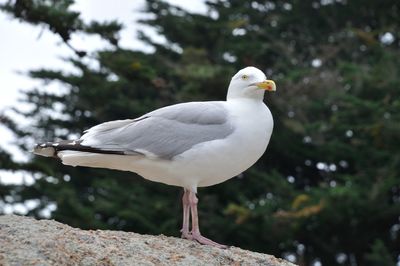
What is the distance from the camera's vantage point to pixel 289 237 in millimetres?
16938

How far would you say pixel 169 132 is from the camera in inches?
315

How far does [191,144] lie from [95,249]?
1312mm

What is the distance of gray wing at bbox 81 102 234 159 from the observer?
25.9ft

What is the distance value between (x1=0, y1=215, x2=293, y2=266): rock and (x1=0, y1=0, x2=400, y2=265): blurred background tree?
23.6 ft

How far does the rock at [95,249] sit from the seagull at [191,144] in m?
0.31

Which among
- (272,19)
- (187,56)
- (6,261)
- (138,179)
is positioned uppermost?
(272,19)

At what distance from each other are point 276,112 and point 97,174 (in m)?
3.39

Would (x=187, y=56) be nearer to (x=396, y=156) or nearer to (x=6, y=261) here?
(x=396, y=156)

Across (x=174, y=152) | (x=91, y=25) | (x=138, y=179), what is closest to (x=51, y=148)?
(x=174, y=152)

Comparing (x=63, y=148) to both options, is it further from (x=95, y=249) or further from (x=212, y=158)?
(x=95, y=249)

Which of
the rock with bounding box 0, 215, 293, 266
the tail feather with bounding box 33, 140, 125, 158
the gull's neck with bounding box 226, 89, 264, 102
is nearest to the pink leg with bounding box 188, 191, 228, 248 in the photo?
the rock with bounding box 0, 215, 293, 266

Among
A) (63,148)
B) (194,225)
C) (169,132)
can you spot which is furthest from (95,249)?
(169,132)

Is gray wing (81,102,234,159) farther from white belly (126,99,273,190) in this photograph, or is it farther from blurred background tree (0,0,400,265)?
blurred background tree (0,0,400,265)

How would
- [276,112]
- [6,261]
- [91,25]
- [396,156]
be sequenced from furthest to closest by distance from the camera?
1. [276,112]
2. [396,156]
3. [91,25]
4. [6,261]
